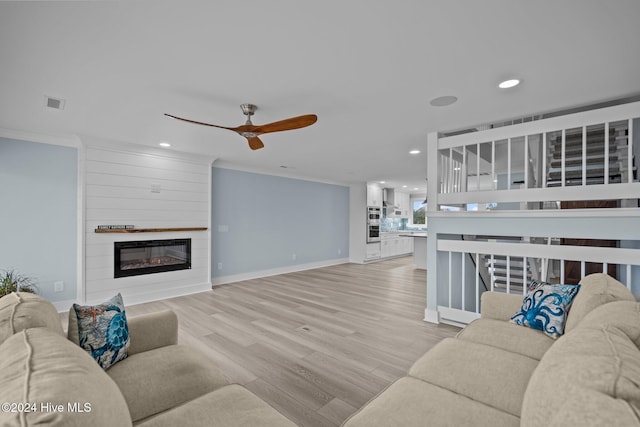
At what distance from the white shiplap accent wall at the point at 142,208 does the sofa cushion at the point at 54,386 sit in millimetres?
4092

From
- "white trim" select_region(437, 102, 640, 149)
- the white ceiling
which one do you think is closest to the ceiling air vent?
the white ceiling

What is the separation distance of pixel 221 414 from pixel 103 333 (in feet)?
2.84

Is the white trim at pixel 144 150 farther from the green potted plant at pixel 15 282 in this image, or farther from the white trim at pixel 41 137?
the green potted plant at pixel 15 282

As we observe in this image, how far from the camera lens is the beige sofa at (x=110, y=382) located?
1.90ft

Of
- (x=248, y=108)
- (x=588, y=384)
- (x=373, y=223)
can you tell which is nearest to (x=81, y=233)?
(x=248, y=108)

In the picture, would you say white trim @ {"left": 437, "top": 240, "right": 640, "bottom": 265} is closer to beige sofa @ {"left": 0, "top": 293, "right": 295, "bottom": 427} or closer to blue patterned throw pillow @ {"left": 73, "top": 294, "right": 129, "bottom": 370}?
beige sofa @ {"left": 0, "top": 293, "right": 295, "bottom": 427}

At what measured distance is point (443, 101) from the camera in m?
2.81

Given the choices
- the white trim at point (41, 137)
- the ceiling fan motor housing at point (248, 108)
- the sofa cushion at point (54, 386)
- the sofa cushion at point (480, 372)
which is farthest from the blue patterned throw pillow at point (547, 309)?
the white trim at point (41, 137)

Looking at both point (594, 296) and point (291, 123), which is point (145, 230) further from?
point (594, 296)

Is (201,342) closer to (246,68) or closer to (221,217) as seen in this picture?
(246,68)

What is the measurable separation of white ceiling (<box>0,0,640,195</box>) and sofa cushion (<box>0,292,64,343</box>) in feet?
5.05

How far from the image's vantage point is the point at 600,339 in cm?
82

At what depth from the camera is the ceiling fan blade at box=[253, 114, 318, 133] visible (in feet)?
7.83

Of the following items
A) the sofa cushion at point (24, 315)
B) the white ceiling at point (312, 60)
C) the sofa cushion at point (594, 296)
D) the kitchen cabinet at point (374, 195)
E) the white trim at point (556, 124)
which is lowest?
the sofa cushion at point (594, 296)
